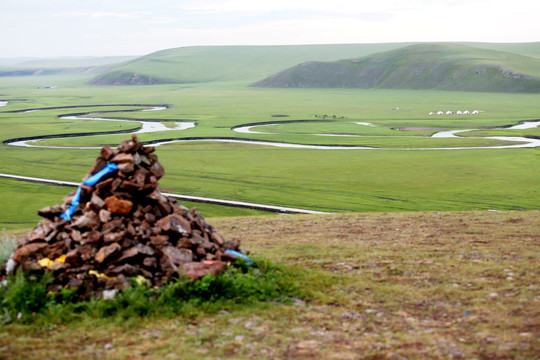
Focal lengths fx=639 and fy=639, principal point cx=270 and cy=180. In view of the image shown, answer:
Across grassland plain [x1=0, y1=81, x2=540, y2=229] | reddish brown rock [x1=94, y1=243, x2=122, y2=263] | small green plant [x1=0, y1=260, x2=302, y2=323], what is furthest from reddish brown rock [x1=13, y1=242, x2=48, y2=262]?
grassland plain [x1=0, y1=81, x2=540, y2=229]

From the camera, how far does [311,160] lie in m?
69.2

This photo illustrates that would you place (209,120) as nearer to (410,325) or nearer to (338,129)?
(338,129)

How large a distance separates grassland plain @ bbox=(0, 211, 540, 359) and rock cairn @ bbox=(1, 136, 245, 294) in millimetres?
1321

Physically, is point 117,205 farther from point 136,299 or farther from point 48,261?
point 136,299

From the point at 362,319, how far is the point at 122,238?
560 centimetres

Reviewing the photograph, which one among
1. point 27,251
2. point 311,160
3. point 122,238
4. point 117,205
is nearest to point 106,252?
point 122,238

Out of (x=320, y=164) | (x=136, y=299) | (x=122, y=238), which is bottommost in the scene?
(x=320, y=164)

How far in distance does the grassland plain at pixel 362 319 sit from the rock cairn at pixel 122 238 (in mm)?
1321

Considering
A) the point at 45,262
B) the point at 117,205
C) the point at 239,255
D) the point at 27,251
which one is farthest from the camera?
the point at 239,255

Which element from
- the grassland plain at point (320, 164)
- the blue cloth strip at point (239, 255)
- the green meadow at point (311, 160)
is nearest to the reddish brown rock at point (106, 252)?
the blue cloth strip at point (239, 255)

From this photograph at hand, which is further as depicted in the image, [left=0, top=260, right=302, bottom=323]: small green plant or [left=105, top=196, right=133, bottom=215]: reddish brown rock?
[left=105, top=196, right=133, bottom=215]: reddish brown rock

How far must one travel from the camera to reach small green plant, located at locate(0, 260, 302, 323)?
13203mm

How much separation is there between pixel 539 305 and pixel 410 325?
3048 millimetres

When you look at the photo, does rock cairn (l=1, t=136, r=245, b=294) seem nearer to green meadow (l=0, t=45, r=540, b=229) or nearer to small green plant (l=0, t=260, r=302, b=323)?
small green plant (l=0, t=260, r=302, b=323)
